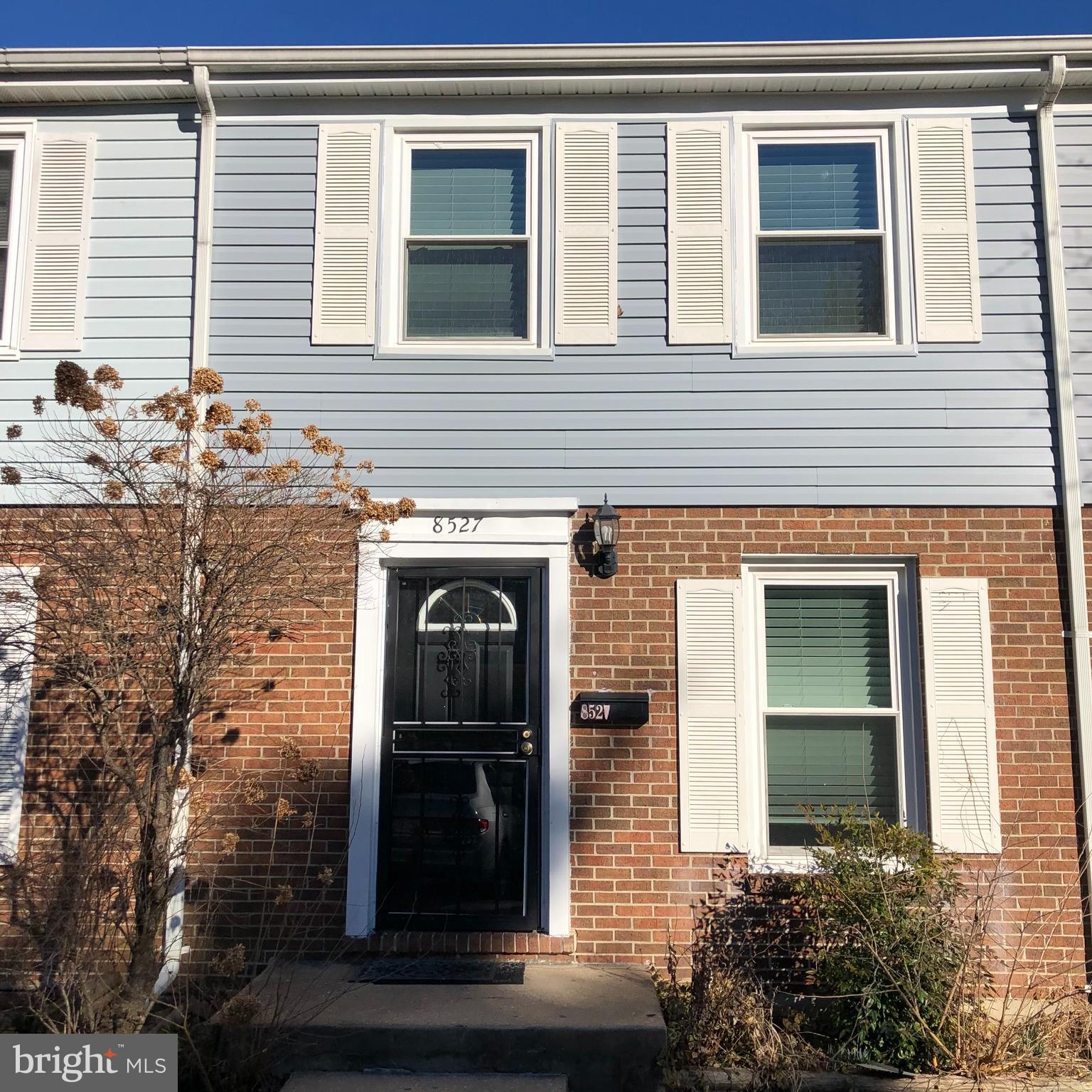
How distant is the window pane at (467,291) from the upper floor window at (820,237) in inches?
55.2

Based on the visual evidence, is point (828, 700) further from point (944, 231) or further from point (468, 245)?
point (468, 245)

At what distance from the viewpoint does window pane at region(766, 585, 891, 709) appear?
6.20m

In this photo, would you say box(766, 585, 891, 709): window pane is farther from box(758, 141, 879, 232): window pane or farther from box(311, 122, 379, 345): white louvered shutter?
box(311, 122, 379, 345): white louvered shutter

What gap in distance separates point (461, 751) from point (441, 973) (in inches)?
45.6

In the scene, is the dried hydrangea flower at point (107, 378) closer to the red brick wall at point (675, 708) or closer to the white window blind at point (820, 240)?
the red brick wall at point (675, 708)

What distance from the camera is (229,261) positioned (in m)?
6.52

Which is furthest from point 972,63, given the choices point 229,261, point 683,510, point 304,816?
point 304,816

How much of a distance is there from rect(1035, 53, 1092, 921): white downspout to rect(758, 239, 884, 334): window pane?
95 centimetres

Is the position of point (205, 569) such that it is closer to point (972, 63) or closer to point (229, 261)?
point (229, 261)

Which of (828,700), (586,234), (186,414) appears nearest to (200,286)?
(186,414)

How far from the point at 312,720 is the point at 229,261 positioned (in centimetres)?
276

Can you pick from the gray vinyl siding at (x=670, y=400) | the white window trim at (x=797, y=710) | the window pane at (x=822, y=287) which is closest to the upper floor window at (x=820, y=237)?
the window pane at (x=822, y=287)

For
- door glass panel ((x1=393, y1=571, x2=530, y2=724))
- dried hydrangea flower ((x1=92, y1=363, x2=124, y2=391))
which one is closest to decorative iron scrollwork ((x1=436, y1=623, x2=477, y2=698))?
door glass panel ((x1=393, y1=571, x2=530, y2=724))

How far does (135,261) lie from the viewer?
6.56 meters
